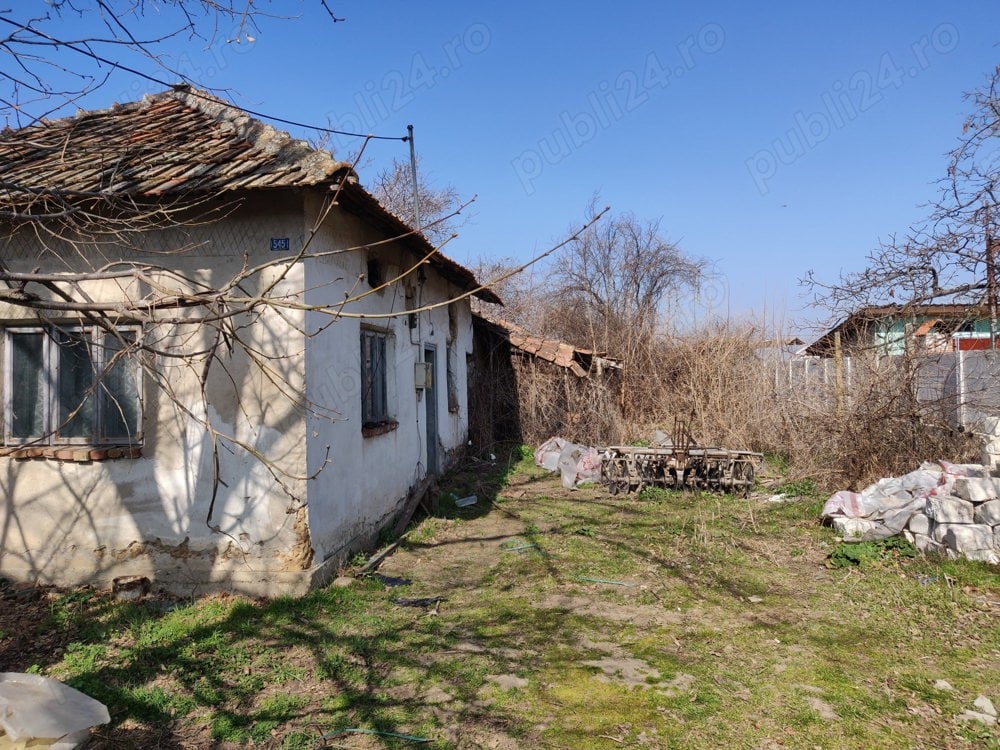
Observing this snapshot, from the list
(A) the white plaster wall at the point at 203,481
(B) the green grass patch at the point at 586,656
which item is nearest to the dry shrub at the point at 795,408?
(B) the green grass patch at the point at 586,656

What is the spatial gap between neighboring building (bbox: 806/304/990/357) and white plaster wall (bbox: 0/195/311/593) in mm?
Answer: 7560

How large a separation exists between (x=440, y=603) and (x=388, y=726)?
74.9 inches

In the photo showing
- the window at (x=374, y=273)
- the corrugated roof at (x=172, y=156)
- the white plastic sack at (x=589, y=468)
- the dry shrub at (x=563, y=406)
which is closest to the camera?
the corrugated roof at (x=172, y=156)

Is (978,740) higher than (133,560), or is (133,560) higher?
(133,560)

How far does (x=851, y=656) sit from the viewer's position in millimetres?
4289

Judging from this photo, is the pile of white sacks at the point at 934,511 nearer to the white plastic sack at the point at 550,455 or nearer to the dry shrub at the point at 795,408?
the dry shrub at the point at 795,408

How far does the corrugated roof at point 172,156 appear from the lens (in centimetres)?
503

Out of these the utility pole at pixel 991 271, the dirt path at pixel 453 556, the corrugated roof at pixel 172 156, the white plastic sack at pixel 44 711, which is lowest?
the dirt path at pixel 453 556

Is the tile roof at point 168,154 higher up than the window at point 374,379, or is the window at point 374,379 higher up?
the tile roof at point 168,154

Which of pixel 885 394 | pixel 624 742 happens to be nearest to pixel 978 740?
pixel 624 742

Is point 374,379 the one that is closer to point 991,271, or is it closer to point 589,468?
point 589,468

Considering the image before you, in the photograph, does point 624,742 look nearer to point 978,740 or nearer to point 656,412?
point 978,740

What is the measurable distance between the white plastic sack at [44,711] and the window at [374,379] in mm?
3687

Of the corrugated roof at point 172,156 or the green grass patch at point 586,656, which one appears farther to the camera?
the corrugated roof at point 172,156
